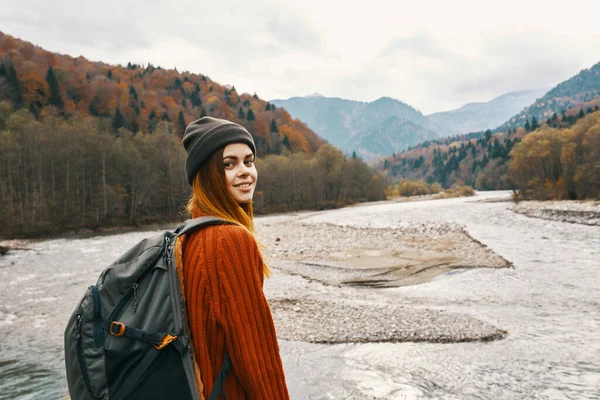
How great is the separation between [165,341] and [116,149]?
4524cm

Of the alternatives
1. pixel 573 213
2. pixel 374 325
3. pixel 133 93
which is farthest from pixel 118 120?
pixel 374 325

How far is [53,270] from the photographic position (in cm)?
1781

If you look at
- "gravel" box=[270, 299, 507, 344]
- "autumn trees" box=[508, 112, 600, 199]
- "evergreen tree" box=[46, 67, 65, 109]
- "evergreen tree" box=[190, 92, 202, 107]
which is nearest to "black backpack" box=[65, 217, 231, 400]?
"gravel" box=[270, 299, 507, 344]

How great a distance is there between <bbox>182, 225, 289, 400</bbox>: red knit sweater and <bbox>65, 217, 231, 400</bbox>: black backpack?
0.06 meters

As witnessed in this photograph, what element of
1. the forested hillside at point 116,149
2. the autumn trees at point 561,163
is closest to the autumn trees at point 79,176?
the forested hillside at point 116,149

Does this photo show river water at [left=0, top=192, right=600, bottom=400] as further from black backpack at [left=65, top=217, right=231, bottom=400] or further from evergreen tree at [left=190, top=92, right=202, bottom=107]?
evergreen tree at [left=190, top=92, right=202, bottom=107]

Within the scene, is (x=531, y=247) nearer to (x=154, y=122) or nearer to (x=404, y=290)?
(x=404, y=290)

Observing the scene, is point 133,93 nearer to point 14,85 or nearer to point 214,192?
point 14,85

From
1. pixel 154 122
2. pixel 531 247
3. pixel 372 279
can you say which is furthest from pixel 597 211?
pixel 154 122

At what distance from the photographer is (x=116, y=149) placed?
136 ft

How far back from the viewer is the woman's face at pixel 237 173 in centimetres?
180

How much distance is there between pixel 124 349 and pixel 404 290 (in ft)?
41.2

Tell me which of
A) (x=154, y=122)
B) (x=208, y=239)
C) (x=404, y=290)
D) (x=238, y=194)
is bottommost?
(x=404, y=290)

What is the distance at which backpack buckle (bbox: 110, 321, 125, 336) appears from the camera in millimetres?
1425
